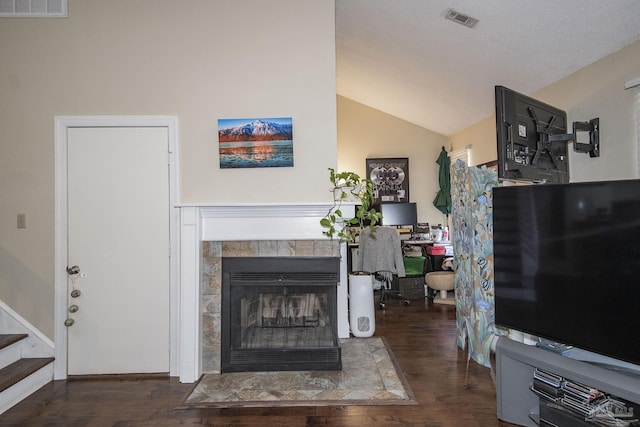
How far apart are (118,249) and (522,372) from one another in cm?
305

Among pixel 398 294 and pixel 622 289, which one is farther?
pixel 398 294

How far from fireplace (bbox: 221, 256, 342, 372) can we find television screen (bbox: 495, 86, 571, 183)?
57.2 inches

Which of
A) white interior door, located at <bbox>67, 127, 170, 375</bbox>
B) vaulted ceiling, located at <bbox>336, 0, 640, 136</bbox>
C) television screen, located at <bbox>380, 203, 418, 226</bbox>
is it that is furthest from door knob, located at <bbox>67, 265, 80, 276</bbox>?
television screen, located at <bbox>380, 203, 418, 226</bbox>

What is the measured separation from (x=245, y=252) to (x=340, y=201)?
0.88m

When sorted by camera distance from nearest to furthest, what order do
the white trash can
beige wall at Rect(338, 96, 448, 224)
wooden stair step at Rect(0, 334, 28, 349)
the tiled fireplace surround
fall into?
wooden stair step at Rect(0, 334, 28, 349) → the tiled fireplace surround → the white trash can → beige wall at Rect(338, 96, 448, 224)

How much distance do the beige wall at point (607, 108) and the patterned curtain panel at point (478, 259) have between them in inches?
27.6

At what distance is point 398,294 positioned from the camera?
16.7 ft

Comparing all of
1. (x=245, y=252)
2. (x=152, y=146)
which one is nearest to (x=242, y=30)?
(x=152, y=146)

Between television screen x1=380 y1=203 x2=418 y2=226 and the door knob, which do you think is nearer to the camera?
the door knob

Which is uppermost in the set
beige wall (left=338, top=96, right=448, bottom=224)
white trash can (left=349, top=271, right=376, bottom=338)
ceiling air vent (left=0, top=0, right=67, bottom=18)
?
ceiling air vent (left=0, top=0, right=67, bottom=18)

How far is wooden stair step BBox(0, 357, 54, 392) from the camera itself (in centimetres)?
245

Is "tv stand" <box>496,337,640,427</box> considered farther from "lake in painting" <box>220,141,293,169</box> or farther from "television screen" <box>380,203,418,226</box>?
"television screen" <box>380,203,418,226</box>

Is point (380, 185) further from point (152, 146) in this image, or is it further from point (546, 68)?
point (152, 146)

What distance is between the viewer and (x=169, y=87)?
2936 millimetres
